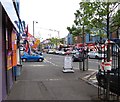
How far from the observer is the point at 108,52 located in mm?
11516

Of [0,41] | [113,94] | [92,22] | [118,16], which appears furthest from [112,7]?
[0,41]

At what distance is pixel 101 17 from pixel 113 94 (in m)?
3.40

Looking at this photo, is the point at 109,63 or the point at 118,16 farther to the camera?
the point at 118,16

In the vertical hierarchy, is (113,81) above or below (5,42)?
below

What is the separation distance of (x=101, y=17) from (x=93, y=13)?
0.45m

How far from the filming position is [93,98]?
39.5 ft

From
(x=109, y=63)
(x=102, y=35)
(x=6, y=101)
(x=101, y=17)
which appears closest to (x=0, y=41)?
(x=6, y=101)

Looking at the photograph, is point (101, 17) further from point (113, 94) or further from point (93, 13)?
point (113, 94)

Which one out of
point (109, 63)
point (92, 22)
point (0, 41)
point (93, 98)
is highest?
point (92, 22)

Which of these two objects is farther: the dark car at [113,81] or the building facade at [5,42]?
the dark car at [113,81]

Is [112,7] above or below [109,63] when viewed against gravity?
above

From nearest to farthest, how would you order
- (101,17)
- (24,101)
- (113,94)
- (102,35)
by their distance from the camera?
(24,101) < (113,94) < (101,17) < (102,35)

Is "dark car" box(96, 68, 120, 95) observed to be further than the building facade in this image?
Yes

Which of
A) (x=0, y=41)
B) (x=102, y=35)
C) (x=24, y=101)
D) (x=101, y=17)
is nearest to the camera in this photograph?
(x=0, y=41)
